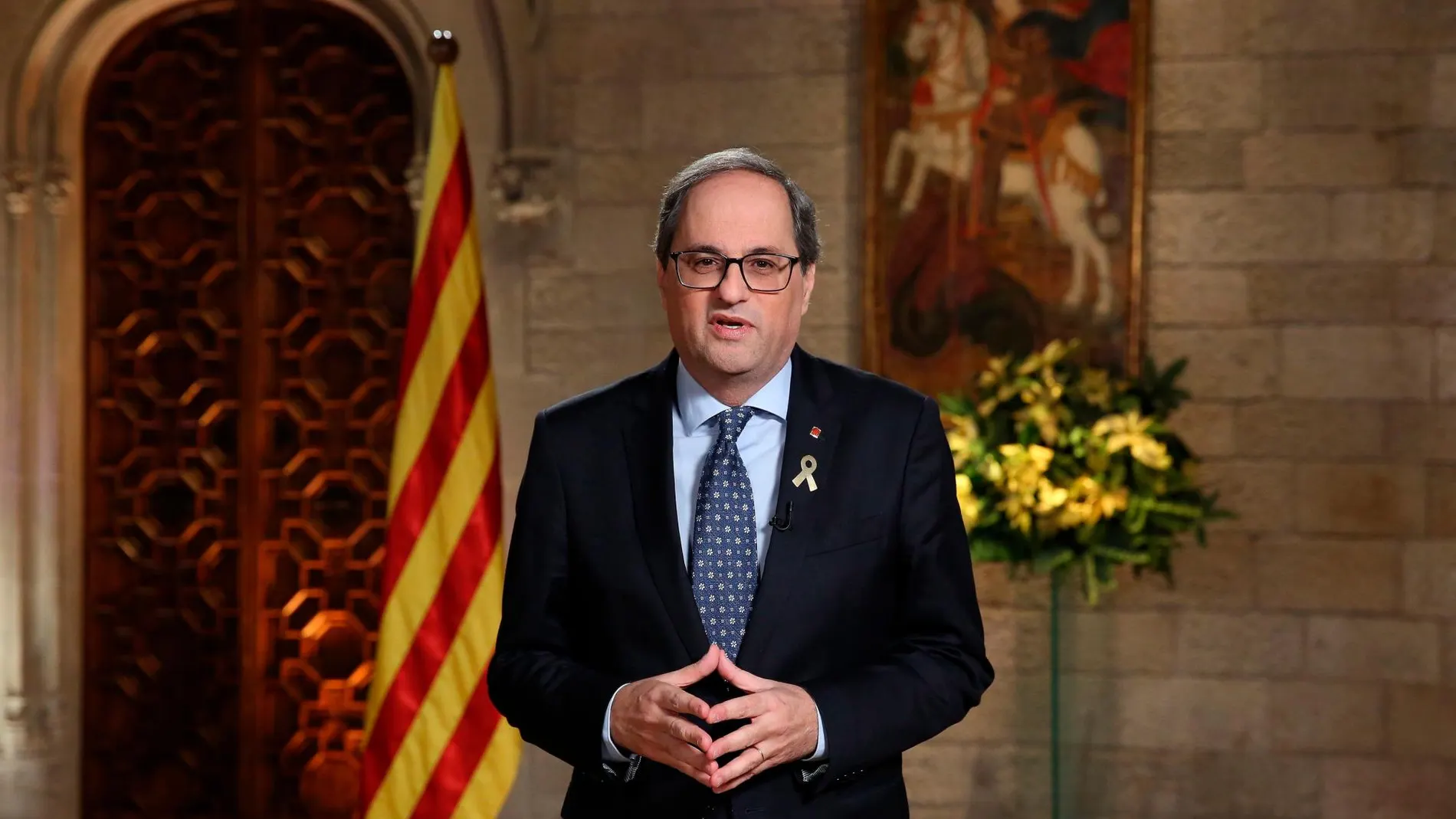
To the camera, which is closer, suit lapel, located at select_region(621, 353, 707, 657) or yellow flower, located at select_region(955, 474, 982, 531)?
suit lapel, located at select_region(621, 353, 707, 657)

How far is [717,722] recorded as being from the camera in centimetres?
149

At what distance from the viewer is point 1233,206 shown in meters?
4.59

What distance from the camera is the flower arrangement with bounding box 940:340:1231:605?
393 cm

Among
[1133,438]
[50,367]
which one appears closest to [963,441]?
[1133,438]

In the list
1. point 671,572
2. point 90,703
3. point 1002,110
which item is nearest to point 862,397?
point 671,572

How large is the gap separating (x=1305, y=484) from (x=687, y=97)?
7.59 ft

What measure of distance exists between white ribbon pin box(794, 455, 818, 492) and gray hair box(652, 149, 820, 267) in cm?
22

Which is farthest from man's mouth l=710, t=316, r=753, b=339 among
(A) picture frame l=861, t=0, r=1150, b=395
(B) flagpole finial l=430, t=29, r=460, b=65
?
(A) picture frame l=861, t=0, r=1150, b=395

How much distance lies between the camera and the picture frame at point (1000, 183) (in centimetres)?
461

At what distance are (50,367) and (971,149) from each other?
10.5ft

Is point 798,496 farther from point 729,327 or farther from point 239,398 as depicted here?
point 239,398

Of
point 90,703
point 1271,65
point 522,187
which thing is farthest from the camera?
point 90,703

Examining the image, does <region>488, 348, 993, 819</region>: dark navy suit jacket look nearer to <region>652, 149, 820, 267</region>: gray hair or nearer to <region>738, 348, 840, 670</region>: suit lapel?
<region>738, 348, 840, 670</region>: suit lapel

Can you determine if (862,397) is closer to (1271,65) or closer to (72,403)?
(1271,65)
